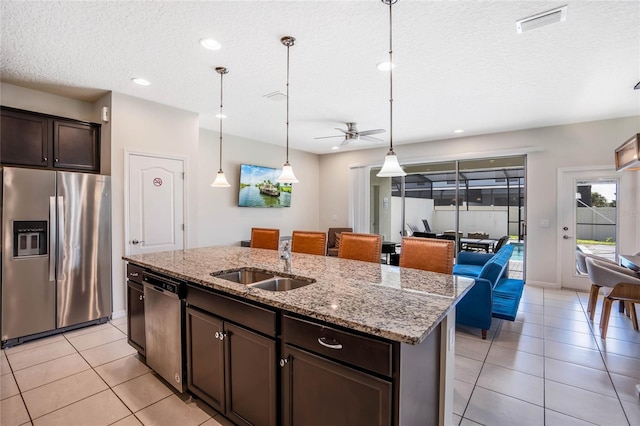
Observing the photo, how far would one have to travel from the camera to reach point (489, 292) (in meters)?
3.03

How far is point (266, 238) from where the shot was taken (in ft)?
12.2

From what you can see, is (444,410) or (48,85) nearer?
(444,410)

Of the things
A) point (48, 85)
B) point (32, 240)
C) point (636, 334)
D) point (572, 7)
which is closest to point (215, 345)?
point (32, 240)

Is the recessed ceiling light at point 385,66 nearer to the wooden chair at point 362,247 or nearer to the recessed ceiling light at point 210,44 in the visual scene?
the recessed ceiling light at point 210,44

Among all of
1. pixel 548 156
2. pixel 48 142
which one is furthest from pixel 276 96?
pixel 548 156

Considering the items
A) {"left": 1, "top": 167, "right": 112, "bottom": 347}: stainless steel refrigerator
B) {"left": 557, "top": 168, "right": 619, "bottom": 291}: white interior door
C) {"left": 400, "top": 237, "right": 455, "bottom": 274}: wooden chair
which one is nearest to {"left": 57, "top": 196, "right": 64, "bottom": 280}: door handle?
{"left": 1, "top": 167, "right": 112, "bottom": 347}: stainless steel refrigerator

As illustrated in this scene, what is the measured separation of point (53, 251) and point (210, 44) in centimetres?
271

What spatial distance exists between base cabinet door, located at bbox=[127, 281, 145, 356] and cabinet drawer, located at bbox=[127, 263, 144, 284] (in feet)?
0.14

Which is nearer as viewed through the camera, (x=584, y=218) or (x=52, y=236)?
(x=52, y=236)

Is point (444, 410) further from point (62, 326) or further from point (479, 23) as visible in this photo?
point (62, 326)

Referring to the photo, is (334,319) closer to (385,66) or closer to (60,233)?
(385,66)

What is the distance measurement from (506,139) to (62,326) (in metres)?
6.96

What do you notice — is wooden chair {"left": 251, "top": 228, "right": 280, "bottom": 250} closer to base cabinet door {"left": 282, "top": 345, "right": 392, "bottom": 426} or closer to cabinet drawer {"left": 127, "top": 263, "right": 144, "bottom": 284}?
cabinet drawer {"left": 127, "top": 263, "right": 144, "bottom": 284}

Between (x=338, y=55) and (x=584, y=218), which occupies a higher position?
(x=338, y=55)
